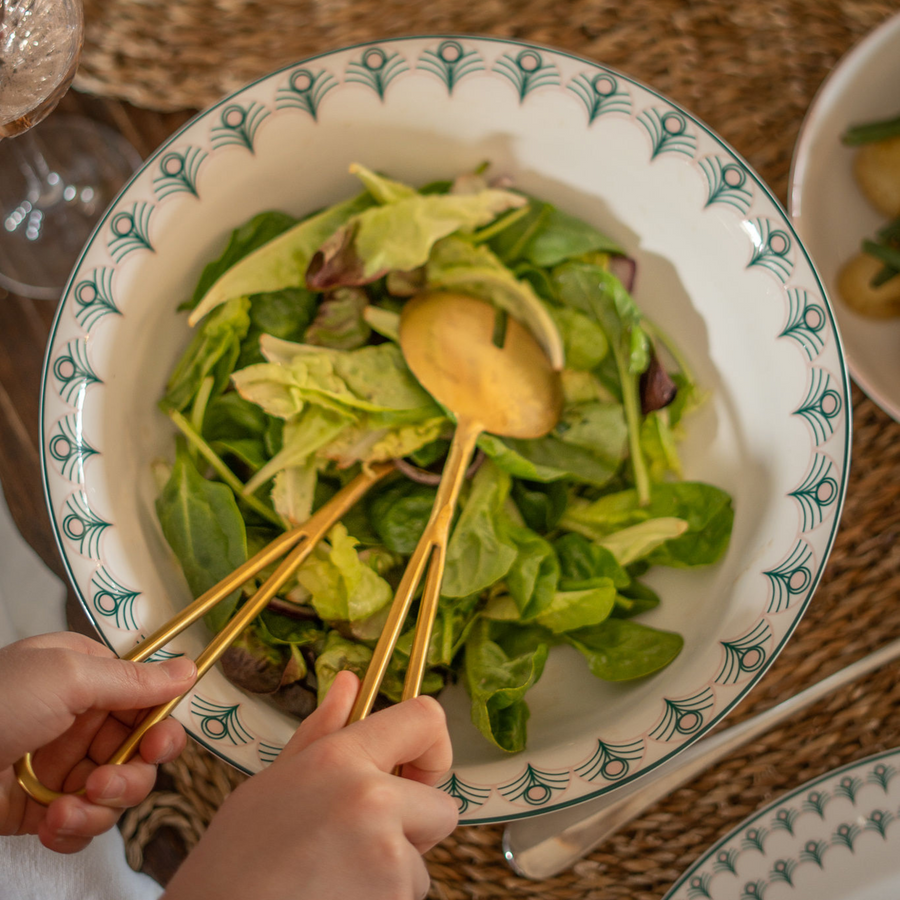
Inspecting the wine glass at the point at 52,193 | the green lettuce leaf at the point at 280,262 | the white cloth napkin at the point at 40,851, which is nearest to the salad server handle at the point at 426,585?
the green lettuce leaf at the point at 280,262

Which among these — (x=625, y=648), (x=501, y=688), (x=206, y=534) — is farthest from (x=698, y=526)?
(x=206, y=534)

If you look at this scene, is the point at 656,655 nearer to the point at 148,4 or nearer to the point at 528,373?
the point at 528,373

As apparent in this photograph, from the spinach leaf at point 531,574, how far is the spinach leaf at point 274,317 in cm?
30

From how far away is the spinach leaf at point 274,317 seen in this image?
76 centimetres

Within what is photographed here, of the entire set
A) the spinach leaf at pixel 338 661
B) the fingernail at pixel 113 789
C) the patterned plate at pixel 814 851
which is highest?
the fingernail at pixel 113 789

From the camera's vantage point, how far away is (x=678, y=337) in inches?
32.2

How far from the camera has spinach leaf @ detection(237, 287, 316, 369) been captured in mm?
761

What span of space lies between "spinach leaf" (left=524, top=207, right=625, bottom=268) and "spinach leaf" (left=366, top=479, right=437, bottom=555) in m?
0.27

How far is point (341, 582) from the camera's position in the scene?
70cm

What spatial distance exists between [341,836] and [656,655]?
14.2 inches

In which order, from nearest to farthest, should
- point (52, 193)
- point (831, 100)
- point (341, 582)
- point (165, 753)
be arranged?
point (165, 753), point (341, 582), point (831, 100), point (52, 193)

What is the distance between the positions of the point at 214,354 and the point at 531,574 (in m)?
0.37

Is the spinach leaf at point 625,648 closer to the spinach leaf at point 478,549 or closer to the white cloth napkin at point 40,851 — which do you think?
the spinach leaf at point 478,549

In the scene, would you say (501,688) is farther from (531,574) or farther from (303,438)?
→ (303,438)
